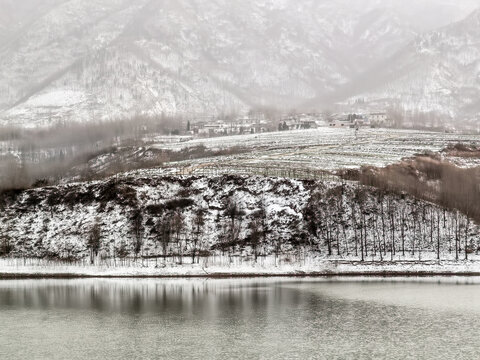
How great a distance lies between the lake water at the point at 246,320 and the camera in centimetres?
5878

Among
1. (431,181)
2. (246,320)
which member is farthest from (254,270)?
(431,181)

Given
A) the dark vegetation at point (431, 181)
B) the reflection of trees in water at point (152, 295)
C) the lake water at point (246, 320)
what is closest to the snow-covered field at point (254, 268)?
the reflection of trees in water at point (152, 295)

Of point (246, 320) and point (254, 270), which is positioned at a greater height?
point (254, 270)

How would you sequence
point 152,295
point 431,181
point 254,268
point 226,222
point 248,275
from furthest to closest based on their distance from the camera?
point 431,181 < point 226,222 < point 254,268 < point 248,275 < point 152,295

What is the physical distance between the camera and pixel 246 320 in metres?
72.5

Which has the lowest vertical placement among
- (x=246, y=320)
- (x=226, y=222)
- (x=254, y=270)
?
(x=246, y=320)

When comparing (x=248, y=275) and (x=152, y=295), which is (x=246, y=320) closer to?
(x=152, y=295)

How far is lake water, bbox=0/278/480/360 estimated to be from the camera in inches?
2314

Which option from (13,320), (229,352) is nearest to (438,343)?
(229,352)

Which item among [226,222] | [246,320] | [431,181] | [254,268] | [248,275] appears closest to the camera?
[246,320]

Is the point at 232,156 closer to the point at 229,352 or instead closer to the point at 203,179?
the point at 203,179

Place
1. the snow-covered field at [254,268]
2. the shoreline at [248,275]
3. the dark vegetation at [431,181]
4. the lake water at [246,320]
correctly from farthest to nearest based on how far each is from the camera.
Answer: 1. the dark vegetation at [431,181]
2. the snow-covered field at [254,268]
3. the shoreline at [248,275]
4. the lake water at [246,320]

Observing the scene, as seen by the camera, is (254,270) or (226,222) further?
(226,222)

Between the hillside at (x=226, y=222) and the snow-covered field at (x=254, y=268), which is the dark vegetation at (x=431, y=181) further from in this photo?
the snow-covered field at (x=254, y=268)
